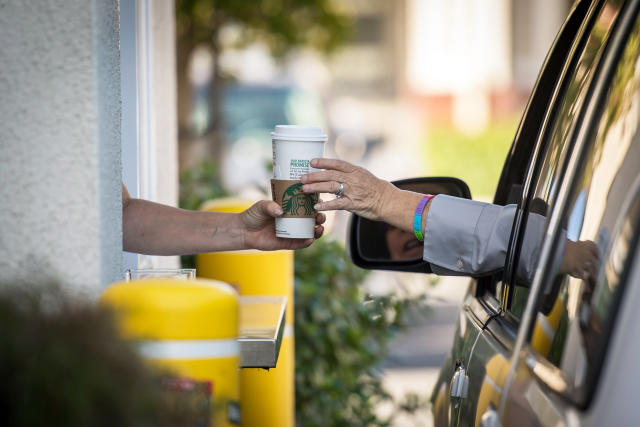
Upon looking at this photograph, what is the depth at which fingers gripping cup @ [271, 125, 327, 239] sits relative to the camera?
240cm

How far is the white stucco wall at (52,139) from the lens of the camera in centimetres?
194

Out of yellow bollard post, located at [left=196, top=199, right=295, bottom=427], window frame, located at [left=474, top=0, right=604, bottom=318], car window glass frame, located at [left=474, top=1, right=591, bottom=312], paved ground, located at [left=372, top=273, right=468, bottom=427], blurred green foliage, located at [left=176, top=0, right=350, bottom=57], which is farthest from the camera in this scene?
blurred green foliage, located at [left=176, top=0, right=350, bottom=57]

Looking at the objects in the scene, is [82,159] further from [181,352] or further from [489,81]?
[489,81]

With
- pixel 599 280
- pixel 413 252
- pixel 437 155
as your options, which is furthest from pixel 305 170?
pixel 437 155

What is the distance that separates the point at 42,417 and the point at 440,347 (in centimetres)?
702

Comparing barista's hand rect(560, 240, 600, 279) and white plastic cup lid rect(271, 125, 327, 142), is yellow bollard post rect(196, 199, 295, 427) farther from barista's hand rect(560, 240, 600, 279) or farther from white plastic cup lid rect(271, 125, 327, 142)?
barista's hand rect(560, 240, 600, 279)

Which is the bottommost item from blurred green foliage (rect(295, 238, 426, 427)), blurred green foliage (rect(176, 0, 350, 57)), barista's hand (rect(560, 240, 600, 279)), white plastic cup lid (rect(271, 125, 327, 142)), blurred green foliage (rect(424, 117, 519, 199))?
blurred green foliage (rect(295, 238, 426, 427))

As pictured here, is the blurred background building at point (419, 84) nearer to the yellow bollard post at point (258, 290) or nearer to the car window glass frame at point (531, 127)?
the yellow bollard post at point (258, 290)

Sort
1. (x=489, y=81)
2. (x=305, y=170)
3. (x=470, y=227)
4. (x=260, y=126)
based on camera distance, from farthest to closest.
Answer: (x=489, y=81), (x=260, y=126), (x=470, y=227), (x=305, y=170)

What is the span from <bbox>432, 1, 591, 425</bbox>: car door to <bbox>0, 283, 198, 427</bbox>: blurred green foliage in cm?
108

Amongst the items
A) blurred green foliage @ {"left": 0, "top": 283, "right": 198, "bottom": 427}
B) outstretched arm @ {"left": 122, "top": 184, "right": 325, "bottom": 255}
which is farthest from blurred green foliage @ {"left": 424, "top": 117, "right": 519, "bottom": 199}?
blurred green foliage @ {"left": 0, "top": 283, "right": 198, "bottom": 427}

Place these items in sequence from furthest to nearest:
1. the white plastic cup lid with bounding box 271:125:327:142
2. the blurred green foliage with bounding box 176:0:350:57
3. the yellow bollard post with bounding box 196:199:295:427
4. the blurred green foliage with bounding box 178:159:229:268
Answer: the blurred green foliage with bounding box 176:0:350:57, the blurred green foliage with bounding box 178:159:229:268, the yellow bollard post with bounding box 196:199:295:427, the white plastic cup lid with bounding box 271:125:327:142

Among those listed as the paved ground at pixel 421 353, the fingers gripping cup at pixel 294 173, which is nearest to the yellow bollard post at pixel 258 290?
the paved ground at pixel 421 353

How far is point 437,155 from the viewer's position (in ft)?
60.4
